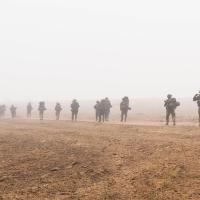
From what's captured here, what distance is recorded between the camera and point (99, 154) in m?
17.1

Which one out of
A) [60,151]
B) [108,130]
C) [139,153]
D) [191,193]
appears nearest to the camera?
[191,193]

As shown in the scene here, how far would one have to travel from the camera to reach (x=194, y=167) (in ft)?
45.8

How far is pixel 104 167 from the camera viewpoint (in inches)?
597

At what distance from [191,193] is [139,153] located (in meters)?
4.68

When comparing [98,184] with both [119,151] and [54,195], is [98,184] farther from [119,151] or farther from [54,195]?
[119,151]

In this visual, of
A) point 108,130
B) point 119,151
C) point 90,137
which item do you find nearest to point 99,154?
point 119,151

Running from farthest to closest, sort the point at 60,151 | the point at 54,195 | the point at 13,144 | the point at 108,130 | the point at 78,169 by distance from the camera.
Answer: the point at 108,130 → the point at 13,144 → the point at 60,151 → the point at 78,169 → the point at 54,195

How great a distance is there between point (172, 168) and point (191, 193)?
6.68 feet

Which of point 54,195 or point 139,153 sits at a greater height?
point 139,153

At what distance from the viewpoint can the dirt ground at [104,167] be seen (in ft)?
41.8

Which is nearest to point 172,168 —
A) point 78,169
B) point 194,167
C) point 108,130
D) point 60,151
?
point 194,167

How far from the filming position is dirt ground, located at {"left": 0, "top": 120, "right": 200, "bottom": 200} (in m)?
12.8

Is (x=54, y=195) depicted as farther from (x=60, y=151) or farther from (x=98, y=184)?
(x=60, y=151)

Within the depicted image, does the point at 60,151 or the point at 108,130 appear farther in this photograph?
the point at 108,130
